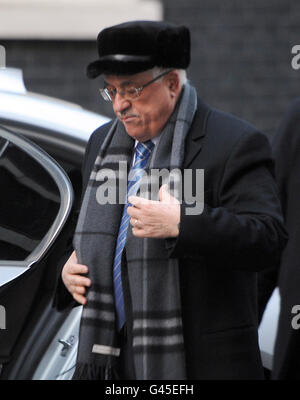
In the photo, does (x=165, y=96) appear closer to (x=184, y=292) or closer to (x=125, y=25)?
(x=125, y=25)

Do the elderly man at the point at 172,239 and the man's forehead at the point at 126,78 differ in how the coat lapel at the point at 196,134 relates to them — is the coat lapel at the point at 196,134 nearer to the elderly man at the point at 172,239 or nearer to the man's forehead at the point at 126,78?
the elderly man at the point at 172,239

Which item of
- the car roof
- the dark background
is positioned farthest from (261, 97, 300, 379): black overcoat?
the dark background

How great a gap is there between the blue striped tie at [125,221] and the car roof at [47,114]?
0.50m

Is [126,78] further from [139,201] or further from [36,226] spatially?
[36,226]

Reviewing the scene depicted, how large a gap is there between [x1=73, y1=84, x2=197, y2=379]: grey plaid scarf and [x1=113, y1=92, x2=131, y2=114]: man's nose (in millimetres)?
118

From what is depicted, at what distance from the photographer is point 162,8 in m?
6.91

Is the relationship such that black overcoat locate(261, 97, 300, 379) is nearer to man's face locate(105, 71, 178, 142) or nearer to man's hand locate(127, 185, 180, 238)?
man's face locate(105, 71, 178, 142)

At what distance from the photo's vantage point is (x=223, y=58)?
23.0ft

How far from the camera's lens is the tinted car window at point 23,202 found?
107 inches

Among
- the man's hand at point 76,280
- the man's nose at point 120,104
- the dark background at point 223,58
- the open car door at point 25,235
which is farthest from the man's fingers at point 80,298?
the dark background at point 223,58

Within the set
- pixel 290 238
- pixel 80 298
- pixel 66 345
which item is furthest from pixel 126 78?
pixel 66 345

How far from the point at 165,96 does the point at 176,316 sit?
1.76ft

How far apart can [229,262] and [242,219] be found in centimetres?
10

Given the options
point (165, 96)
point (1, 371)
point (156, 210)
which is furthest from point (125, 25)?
point (1, 371)
